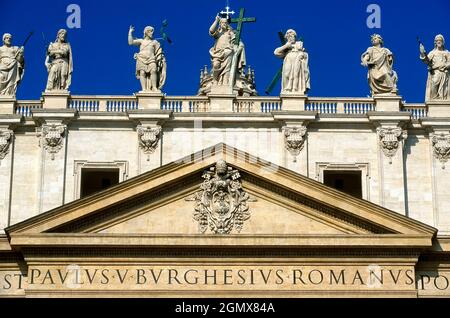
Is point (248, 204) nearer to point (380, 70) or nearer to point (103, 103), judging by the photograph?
point (103, 103)

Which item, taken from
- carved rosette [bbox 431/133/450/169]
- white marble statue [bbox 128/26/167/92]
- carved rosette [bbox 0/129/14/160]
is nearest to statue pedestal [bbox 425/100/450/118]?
carved rosette [bbox 431/133/450/169]

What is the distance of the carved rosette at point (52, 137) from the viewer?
164 ft

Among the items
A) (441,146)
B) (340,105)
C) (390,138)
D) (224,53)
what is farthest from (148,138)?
(441,146)

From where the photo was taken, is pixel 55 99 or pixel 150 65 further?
pixel 150 65

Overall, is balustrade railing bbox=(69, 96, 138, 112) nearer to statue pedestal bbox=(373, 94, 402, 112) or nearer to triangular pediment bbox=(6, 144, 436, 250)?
triangular pediment bbox=(6, 144, 436, 250)

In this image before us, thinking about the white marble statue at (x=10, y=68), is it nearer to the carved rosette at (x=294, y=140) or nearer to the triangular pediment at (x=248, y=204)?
the triangular pediment at (x=248, y=204)

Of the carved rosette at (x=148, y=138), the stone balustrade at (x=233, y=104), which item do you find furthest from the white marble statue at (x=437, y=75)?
the carved rosette at (x=148, y=138)

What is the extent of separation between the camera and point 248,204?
1893 inches

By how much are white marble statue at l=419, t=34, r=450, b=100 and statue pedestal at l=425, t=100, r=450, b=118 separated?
0.34 m

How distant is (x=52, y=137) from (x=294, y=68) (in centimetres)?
831

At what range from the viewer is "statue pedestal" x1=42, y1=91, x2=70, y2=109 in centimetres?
5028

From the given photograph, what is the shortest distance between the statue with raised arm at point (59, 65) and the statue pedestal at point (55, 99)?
28 centimetres
